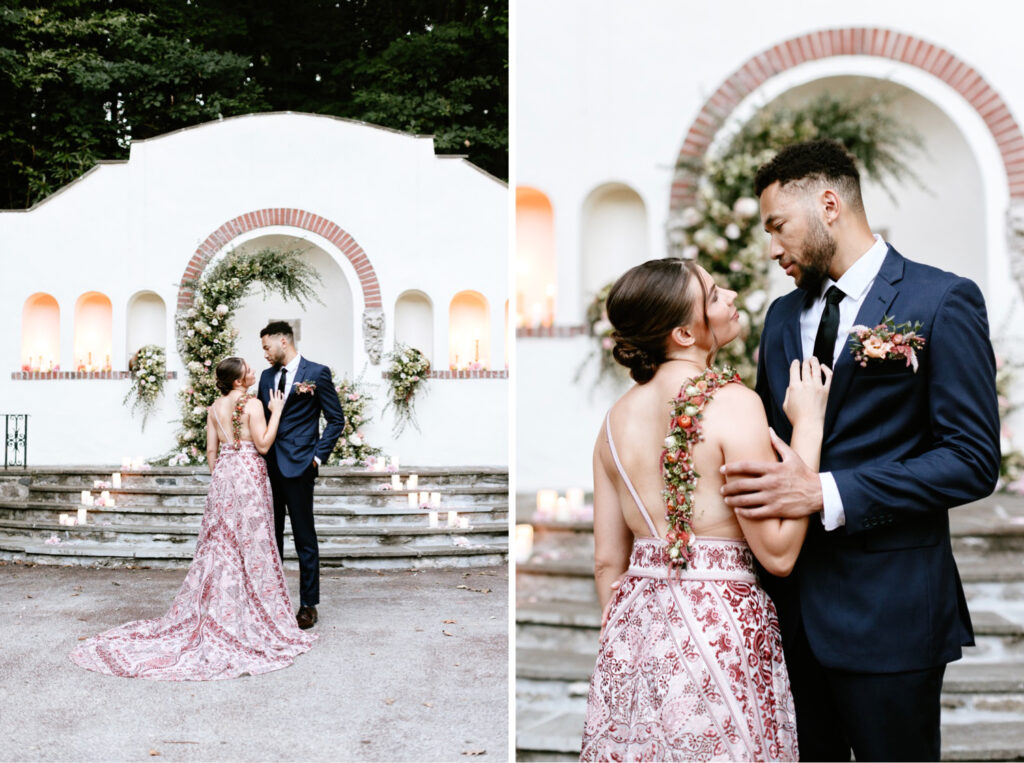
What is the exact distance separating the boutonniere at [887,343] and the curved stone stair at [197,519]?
518cm

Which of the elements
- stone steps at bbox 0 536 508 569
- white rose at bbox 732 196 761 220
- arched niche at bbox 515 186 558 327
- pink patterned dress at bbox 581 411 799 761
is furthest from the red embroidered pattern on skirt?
stone steps at bbox 0 536 508 569

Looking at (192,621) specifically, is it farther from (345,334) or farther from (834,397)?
(345,334)

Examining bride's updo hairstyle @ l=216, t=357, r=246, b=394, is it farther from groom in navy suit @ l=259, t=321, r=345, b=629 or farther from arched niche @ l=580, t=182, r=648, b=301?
arched niche @ l=580, t=182, r=648, b=301

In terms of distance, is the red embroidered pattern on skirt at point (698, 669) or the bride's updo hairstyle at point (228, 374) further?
the bride's updo hairstyle at point (228, 374)

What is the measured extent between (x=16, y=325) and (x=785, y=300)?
29.9ft

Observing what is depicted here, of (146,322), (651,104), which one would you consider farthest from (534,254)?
(146,322)

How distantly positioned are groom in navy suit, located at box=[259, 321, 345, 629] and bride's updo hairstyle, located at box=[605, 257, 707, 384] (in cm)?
317

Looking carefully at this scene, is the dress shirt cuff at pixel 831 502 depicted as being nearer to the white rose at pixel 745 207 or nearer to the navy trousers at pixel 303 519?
the navy trousers at pixel 303 519

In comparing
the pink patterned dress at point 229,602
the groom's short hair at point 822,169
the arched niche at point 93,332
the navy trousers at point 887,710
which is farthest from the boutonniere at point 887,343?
the arched niche at point 93,332

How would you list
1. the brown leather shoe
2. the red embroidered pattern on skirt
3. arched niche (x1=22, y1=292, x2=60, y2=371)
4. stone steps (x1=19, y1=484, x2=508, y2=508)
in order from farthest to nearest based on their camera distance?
arched niche (x1=22, y1=292, x2=60, y2=371) < stone steps (x1=19, y1=484, x2=508, y2=508) < the brown leather shoe < the red embroidered pattern on skirt

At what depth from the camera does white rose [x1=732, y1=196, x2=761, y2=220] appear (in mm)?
5090

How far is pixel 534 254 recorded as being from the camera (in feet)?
18.9

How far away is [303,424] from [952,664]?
3.27m

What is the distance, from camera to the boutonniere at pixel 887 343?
5.26 ft
